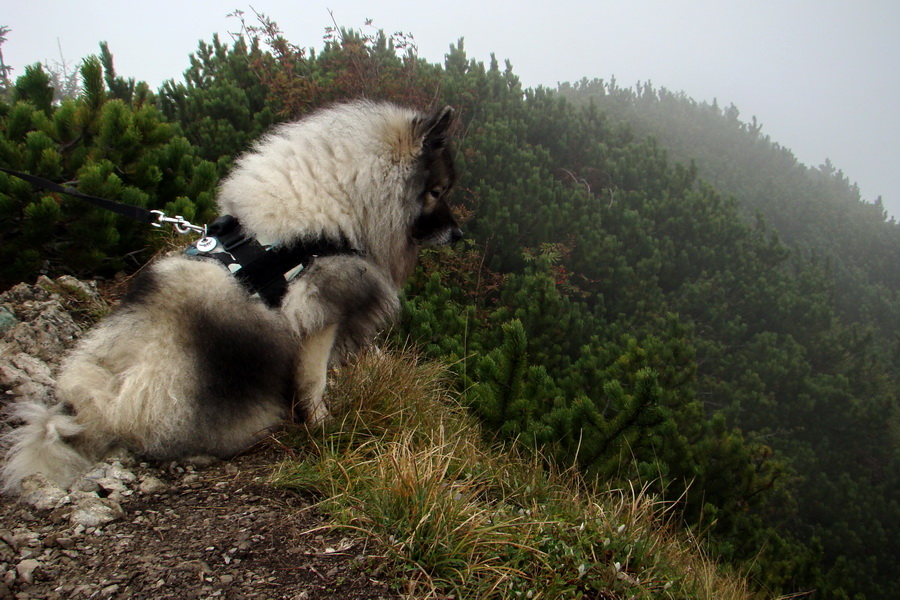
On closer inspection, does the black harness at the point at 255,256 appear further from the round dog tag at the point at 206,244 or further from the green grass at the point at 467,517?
the green grass at the point at 467,517

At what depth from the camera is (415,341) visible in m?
4.63

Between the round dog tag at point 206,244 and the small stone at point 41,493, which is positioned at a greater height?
the round dog tag at point 206,244

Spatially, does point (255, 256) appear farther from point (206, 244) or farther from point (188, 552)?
point (188, 552)

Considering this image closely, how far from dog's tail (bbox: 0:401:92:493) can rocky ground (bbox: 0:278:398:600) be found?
0.05 m

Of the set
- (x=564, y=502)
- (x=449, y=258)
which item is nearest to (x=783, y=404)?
(x=449, y=258)

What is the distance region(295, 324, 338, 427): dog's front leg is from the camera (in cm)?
269

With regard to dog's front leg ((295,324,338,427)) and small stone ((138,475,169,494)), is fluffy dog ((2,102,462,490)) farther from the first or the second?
small stone ((138,475,169,494))

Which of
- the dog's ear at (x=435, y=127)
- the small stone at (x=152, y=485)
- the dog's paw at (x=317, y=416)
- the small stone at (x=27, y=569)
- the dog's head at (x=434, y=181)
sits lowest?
the small stone at (x=27, y=569)

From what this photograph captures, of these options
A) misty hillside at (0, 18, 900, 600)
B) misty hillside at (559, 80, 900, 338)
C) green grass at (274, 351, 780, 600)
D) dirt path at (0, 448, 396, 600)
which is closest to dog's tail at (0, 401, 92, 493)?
dirt path at (0, 448, 396, 600)

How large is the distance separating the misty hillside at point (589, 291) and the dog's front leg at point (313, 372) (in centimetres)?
147

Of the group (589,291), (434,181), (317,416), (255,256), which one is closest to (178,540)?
(317,416)

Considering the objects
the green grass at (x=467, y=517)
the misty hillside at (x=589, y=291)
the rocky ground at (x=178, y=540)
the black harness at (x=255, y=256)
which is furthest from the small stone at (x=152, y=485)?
the misty hillside at (x=589, y=291)

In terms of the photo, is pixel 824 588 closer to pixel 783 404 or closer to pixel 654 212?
pixel 783 404

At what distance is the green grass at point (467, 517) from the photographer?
6.47 ft
